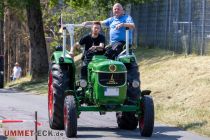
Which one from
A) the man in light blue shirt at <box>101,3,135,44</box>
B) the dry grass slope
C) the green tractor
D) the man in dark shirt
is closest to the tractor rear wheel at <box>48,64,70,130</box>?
the green tractor

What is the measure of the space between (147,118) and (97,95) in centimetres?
99

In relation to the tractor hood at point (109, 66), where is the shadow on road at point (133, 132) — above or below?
below

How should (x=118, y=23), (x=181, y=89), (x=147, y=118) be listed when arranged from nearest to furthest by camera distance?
(x=147, y=118) → (x=118, y=23) → (x=181, y=89)

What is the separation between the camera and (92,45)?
14.2 m

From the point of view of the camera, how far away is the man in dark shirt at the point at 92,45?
45.3 ft

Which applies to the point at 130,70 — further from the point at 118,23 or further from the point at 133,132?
the point at 133,132

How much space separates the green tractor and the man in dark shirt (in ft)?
0.87

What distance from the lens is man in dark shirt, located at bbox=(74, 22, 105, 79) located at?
45.3 ft

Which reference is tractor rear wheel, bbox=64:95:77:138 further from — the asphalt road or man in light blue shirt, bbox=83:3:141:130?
man in light blue shirt, bbox=83:3:141:130

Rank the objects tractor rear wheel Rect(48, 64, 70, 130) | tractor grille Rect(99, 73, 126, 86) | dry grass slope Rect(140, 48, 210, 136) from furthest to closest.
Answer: dry grass slope Rect(140, 48, 210, 136), tractor rear wheel Rect(48, 64, 70, 130), tractor grille Rect(99, 73, 126, 86)

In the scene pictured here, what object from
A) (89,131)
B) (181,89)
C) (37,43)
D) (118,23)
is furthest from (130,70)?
(37,43)

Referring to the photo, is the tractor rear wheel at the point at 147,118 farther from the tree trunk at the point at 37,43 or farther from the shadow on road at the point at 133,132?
the tree trunk at the point at 37,43

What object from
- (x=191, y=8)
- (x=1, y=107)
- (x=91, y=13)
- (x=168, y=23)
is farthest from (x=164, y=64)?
(x=91, y=13)

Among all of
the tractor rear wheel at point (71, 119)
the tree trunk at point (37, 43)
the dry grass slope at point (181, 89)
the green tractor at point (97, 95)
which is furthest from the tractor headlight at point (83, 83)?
the tree trunk at point (37, 43)
